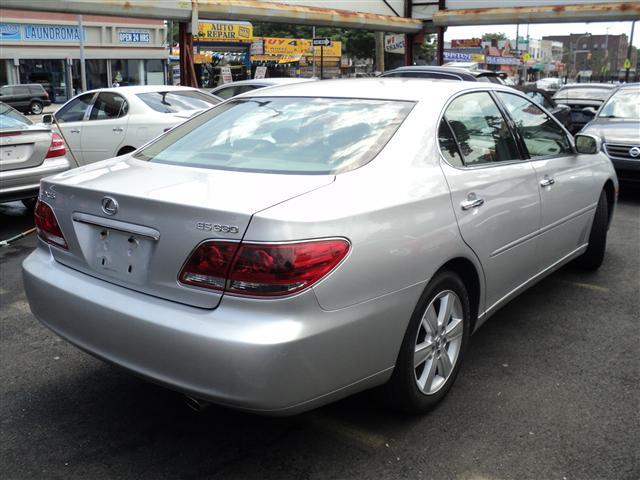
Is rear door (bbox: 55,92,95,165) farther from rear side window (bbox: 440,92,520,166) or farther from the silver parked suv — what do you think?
rear side window (bbox: 440,92,520,166)

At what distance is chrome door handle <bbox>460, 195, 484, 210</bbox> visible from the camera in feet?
Result: 10.7

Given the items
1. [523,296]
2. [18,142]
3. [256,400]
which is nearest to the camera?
[256,400]

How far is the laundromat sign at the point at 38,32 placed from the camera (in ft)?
123

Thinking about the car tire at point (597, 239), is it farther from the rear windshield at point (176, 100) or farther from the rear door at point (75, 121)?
the rear door at point (75, 121)

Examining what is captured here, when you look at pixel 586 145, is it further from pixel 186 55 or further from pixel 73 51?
pixel 73 51

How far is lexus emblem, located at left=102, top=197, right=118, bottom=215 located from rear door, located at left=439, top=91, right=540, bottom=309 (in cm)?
157

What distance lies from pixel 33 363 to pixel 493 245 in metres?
2.72

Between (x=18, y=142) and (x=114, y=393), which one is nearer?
(x=114, y=393)

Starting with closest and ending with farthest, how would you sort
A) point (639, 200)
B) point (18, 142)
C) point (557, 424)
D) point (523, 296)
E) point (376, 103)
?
point (557, 424)
point (376, 103)
point (523, 296)
point (18, 142)
point (639, 200)

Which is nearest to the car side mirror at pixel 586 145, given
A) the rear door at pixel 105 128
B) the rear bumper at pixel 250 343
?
the rear bumper at pixel 250 343

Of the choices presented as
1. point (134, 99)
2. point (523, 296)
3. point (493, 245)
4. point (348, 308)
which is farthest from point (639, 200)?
point (348, 308)

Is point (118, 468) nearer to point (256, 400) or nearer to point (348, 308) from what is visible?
point (256, 400)

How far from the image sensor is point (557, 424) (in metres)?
3.18

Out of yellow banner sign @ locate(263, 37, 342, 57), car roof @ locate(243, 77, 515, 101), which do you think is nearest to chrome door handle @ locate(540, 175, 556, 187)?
car roof @ locate(243, 77, 515, 101)
